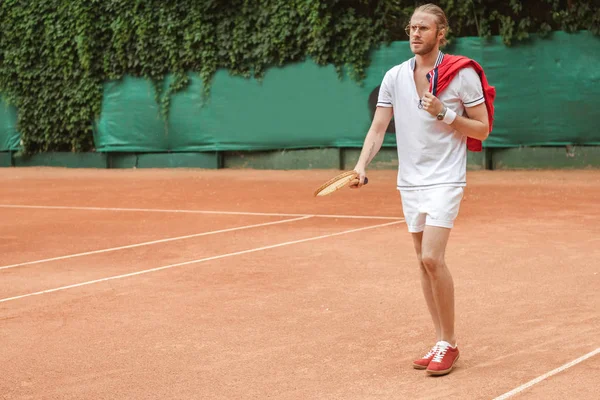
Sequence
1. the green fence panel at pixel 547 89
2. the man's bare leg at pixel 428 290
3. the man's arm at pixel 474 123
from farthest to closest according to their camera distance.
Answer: the green fence panel at pixel 547 89, the man's bare leg at pixel 428 290, the man's arm at pixel 474 123

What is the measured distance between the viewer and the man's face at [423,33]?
14.9 feet

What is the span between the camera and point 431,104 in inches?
174

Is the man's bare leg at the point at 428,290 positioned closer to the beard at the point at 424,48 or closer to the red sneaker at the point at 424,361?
the red sneaker at the point at 424,361

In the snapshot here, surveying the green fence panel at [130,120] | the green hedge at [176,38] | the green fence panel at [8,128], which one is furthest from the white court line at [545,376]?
the green fence panel at [8,128]

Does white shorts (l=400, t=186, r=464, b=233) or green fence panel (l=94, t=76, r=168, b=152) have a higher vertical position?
white shorts (l=400, t=186, r=464, b=233)

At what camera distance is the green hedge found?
17906mm

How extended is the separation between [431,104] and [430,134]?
10.6 inches

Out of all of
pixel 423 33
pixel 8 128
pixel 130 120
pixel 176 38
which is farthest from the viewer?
pixel 8 128

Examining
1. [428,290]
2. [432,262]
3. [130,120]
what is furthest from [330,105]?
[432,262]

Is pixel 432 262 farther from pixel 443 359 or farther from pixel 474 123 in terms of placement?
pixel 474 123

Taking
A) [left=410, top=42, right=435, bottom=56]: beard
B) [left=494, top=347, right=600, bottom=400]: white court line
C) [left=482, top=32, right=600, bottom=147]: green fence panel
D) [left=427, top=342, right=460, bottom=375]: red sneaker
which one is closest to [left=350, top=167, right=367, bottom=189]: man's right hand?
[left=410, top=42, right=435, bottom=56]: beard

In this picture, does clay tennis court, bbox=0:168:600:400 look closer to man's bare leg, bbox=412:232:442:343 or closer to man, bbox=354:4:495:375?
man's bare leg, bbox=412:232:442:343

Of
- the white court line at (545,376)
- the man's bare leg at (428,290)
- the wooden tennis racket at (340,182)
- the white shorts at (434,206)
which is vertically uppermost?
the wooden tennis racket at (340,182)

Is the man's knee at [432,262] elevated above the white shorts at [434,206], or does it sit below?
below
